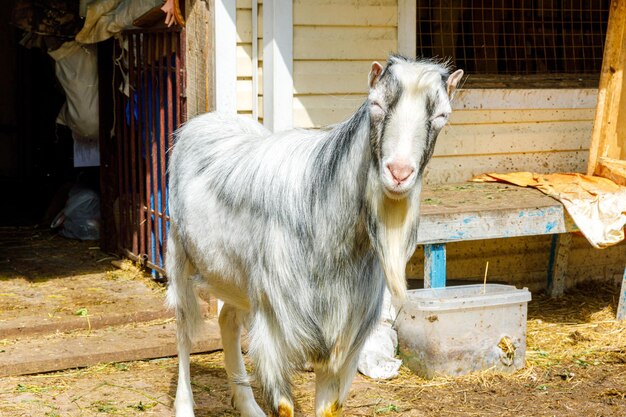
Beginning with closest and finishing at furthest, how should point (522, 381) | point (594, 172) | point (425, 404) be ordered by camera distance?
point (425, 404) → point (522, 381) → point (594, 172)

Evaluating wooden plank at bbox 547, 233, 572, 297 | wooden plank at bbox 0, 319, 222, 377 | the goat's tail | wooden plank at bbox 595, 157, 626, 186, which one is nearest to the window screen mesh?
wooden plank at bbox 595, 157, 626, 186

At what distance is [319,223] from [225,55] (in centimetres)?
248

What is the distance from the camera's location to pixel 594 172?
274 inches

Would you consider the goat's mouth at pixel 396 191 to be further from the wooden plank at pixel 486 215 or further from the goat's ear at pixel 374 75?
the wooden plank at pixel 486 215

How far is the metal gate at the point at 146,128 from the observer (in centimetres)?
680

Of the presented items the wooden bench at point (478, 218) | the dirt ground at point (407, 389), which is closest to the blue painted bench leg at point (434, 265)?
the wooden bench at point (478, 218)

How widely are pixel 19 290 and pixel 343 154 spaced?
4.23m

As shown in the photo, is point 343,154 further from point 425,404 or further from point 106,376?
point 106,376

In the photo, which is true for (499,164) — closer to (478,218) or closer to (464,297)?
(478,218)

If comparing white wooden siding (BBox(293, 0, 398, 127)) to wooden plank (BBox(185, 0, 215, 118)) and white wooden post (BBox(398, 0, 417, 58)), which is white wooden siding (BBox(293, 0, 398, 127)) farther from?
wooden plank (BBox(185, 0, 215, 118))

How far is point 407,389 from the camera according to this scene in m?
5.56

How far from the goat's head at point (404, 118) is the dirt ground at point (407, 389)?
6.55ft

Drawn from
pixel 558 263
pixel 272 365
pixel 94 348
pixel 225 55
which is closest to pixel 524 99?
pixel 558 263

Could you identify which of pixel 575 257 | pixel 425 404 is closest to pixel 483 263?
pixel 575 257
